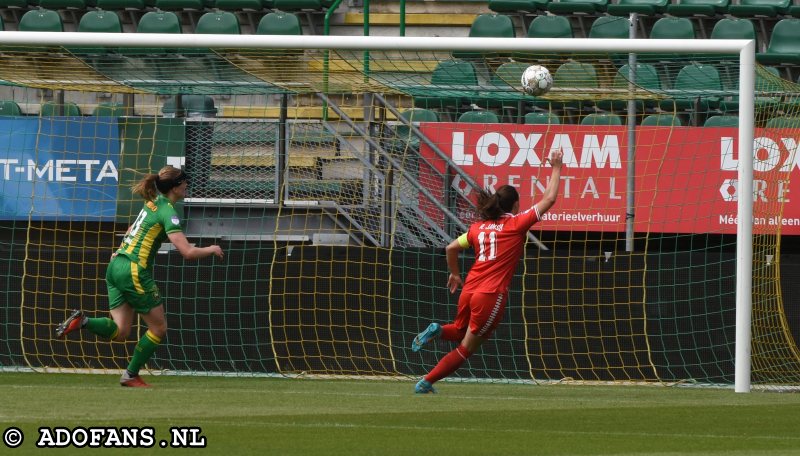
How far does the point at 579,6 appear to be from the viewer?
18.0 metres

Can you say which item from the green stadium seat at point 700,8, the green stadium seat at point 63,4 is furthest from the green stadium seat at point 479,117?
the green stadium seat at point 63,4

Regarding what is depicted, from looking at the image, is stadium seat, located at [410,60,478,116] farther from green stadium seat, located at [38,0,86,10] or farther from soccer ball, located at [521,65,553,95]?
green stadium seat, located at [38,0,86,10]

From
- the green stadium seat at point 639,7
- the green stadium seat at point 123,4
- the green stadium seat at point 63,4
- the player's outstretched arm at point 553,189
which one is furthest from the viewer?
the green stadium seat at point 63,4

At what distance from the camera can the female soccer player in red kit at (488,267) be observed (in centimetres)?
1003

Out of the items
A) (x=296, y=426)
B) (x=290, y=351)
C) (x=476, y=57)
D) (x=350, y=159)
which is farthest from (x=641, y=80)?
(x=296, y=426)

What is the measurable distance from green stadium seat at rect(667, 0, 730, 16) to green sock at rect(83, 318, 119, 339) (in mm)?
10079

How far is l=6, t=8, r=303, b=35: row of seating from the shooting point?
59.1 feet

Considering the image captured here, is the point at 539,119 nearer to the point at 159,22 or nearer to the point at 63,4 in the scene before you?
the point at 159,22

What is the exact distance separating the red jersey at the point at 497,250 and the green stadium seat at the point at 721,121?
4759 millimetres

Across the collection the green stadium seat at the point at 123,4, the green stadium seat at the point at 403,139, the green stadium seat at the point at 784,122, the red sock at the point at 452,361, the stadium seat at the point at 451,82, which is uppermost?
the green stadium seat at the point at 123,4

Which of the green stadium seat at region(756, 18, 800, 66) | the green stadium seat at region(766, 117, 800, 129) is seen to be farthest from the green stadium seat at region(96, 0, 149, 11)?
the green stadium seat at region(766, 117, 800, 129)

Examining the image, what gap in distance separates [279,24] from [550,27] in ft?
11.5

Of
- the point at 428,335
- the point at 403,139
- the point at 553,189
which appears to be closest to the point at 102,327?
the point at 428,335

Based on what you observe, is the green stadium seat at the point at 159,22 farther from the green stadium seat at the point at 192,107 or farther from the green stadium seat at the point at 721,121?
the green stadium seat at the point at 721,121
